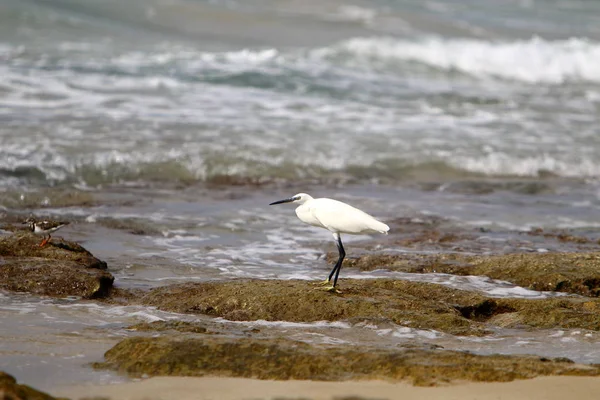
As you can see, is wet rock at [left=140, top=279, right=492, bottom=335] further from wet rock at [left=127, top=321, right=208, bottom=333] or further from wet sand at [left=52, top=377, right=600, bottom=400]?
wet sand at [left=52, top=377, right=600, bottom=400]

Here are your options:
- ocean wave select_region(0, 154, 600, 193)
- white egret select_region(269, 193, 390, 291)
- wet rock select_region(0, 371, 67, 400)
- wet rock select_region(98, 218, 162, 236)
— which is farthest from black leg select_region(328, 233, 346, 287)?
ocean wave select_region(0, 154, 600, 193)

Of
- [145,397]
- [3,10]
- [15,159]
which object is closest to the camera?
[145,397]

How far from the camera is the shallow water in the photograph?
699 centimetres

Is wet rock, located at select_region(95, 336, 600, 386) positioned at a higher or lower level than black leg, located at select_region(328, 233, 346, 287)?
lower

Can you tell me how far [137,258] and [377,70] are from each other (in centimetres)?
1439

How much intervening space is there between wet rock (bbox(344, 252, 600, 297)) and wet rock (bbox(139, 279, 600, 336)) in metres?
0.48

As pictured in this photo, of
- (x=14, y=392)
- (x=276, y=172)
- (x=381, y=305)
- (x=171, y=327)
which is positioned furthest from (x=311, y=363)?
(x=276, y=172)

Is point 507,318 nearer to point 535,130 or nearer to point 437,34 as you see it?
point 535,130

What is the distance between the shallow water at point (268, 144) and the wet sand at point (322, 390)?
0.30m

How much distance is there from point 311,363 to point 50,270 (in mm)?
2610

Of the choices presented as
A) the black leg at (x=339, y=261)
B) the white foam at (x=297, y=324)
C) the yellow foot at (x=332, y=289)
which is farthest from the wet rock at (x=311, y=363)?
the black leg at (x=339, y=261)

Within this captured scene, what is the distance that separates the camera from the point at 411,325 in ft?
18.5

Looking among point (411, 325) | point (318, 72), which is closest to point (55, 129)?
point (318, 72)

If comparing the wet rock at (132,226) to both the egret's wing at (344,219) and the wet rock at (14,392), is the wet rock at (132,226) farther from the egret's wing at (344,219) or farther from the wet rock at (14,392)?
the wet rock at (14,392)
